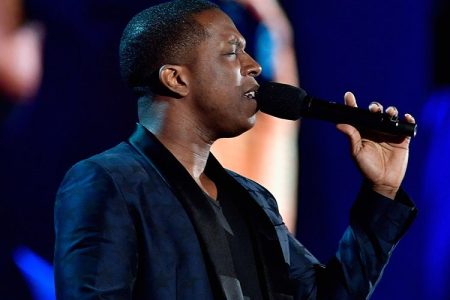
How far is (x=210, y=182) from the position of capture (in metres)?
1.47

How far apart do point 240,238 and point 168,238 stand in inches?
7.3

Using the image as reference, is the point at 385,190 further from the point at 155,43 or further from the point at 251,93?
the point at 155,43

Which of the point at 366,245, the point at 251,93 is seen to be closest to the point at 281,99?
the point at 251,93

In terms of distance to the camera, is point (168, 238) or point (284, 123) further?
point (284, 123)

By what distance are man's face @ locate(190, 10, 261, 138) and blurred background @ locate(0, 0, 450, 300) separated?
1.73 feet

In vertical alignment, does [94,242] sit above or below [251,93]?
below

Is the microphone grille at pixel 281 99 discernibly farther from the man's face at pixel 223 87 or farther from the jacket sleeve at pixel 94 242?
the jacket sleeve at pixel 94 242

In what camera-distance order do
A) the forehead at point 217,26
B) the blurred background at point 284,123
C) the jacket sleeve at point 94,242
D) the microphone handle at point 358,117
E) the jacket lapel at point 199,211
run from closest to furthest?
the jacket sleeve at point 94,242 < the jacket lapel at point 199,211 < the microphone handle at point 358,117 < the forehead at point 217,26 < the blurred background at point 284,123

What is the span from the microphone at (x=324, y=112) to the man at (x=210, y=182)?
0.02 m

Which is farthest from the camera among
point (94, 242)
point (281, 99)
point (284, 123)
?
point (284, 123)

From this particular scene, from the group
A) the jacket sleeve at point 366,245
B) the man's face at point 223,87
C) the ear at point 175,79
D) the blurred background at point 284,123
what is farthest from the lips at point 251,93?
the blurred background at point 284,123

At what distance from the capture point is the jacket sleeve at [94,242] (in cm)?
112

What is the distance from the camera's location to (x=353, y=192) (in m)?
2.38

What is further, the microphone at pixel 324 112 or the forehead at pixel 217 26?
Answer: the forehead at pixel 217 26
